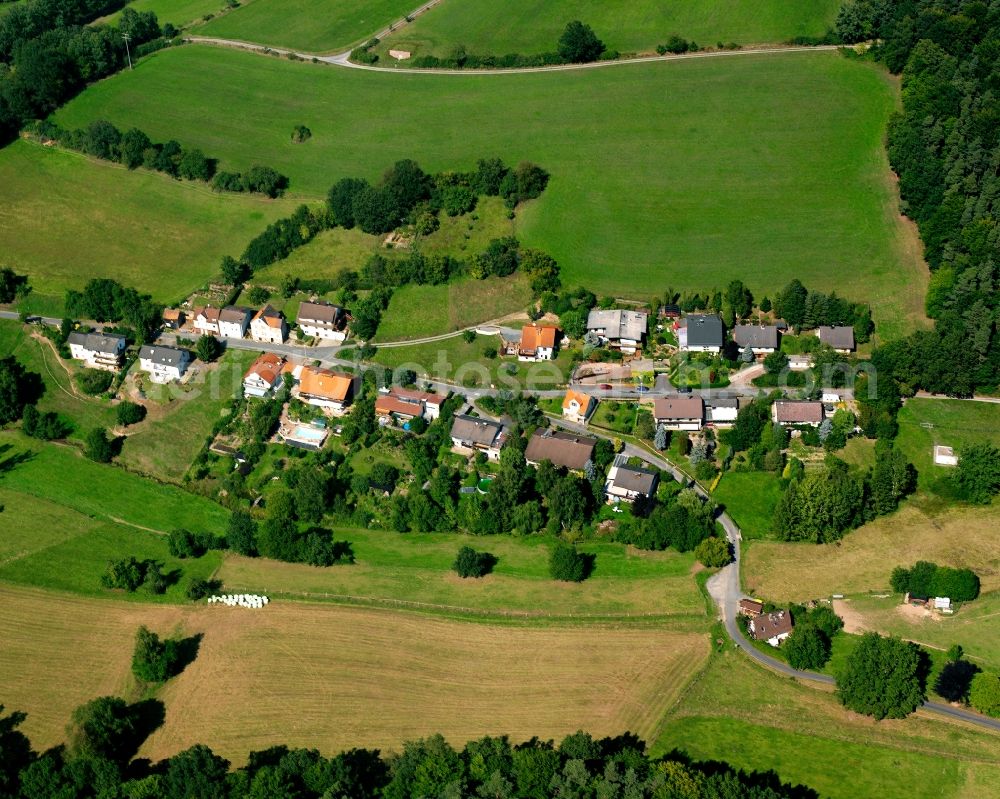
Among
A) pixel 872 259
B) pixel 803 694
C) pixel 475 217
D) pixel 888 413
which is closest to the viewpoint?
pixel 803 694

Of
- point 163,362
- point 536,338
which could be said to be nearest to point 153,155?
point 163,362

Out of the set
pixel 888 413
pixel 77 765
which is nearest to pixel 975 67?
pixel 888 413

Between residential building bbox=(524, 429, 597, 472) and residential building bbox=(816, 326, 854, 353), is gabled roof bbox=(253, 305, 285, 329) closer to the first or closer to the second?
residential building bbox=(524, 429, 597, 472)

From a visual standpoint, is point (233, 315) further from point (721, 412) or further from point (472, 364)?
point (721, 412)

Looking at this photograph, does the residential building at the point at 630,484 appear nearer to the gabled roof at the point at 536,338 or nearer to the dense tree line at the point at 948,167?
the gabled roof at the point at 536,338

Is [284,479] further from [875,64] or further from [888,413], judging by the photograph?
[875,64]
